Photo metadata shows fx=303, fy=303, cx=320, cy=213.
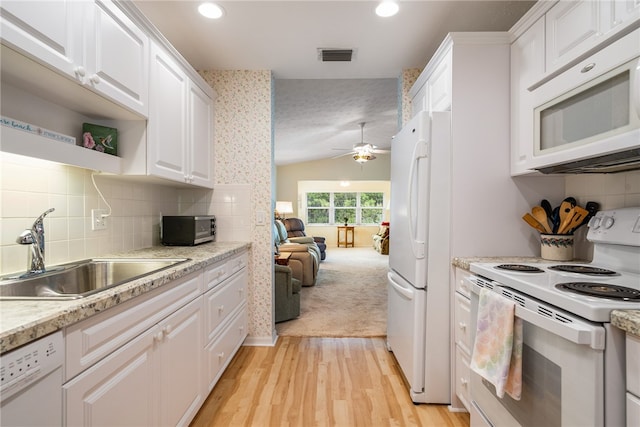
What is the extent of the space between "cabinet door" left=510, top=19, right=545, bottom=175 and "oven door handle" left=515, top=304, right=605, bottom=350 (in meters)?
0.95

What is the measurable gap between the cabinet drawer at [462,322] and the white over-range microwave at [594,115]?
2.66ft

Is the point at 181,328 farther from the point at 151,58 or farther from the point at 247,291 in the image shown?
the point at 151,58

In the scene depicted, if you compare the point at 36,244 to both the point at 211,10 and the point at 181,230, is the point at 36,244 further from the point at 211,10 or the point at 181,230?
the point at 211,10

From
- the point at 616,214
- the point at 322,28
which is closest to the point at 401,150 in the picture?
the point at 322,28

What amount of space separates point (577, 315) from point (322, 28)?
207cm

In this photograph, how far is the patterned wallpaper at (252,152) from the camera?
266cm

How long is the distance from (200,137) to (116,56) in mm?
977

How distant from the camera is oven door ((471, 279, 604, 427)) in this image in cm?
84

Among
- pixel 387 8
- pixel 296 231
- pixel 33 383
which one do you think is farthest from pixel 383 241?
pixel 33 383

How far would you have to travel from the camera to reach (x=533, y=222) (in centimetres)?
174

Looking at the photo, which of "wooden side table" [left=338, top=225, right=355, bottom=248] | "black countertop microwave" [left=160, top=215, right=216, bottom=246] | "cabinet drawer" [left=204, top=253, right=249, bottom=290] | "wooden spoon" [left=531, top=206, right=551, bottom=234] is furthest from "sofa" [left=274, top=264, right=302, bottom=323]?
"wooden side table" [left=338, top=225, right=355, bottom=248]

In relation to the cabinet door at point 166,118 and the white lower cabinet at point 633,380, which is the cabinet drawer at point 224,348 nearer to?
the cabinet door at point 166,118

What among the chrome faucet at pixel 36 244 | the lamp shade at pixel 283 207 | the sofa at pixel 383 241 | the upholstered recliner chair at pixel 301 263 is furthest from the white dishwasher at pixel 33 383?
the sofa at pixel 383 241

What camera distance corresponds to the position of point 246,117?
2674mm
